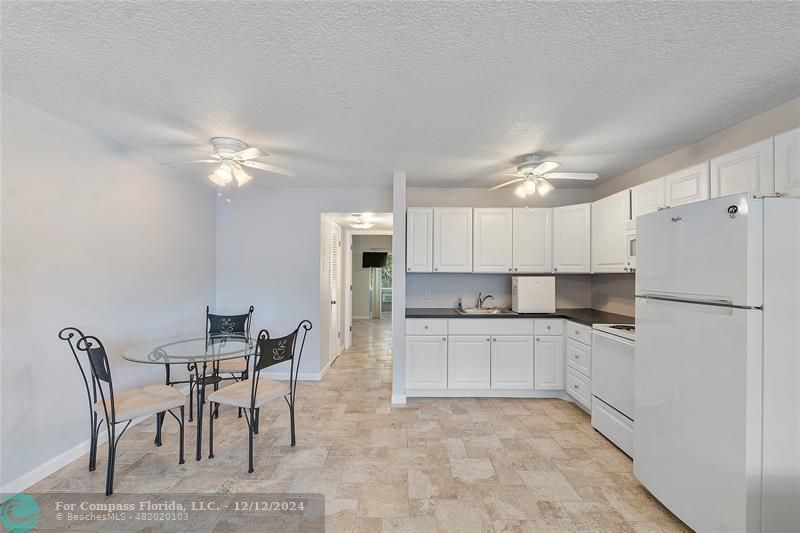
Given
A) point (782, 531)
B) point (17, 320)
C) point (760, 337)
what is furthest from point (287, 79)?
point (782, 531)

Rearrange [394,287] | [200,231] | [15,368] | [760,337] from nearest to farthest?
[760,337] < [15,368] < [394,287] < [200,231]

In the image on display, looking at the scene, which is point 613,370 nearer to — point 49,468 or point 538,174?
point 538,174

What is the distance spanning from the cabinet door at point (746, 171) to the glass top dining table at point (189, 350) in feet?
11.3

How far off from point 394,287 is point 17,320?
279cm

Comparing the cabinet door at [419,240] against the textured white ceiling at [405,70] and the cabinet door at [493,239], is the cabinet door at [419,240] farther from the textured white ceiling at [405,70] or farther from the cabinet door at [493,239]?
the textured white ceiling at [405,70]

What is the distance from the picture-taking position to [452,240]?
3998mm

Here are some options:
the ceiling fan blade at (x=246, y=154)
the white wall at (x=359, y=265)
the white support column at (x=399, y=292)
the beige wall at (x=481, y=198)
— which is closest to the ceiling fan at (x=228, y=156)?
the ceiling fan blade at (x=246, y=154)

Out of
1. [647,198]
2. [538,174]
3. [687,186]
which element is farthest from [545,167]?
[687,186]

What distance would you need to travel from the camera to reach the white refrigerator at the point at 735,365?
154 cm

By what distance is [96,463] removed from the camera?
96.8 inches

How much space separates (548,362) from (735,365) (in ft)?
7.36

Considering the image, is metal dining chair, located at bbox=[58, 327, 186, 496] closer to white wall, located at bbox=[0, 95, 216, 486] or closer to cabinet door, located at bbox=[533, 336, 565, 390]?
white wall, located at bbox=[0, 95, 216, 486]

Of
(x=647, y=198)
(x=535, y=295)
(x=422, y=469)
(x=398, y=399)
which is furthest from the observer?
(x=535, y=295)

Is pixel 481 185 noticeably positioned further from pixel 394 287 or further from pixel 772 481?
pixel 772 481
